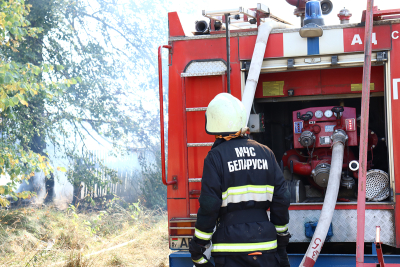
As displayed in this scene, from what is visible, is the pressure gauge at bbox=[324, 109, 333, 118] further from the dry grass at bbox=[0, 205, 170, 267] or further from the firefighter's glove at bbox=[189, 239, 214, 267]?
the dry grass at bbox=[0, 205, 170, 267]

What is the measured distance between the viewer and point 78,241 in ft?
22.7

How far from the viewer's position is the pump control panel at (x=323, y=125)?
4129 mm

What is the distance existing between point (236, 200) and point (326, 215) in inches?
47.3

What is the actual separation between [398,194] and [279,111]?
80.6 inches

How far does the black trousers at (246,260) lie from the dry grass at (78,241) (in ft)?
10.5

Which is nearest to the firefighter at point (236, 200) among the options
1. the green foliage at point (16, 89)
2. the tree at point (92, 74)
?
the green foliage at point (16, 89)

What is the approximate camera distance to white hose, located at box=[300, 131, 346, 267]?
333 centimetres

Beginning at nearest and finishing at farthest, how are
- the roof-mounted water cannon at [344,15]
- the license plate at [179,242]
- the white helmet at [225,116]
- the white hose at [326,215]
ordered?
the white helmet at [225,116] → the white hose at [326,215] → the license plate at [179,242] → the roof-mounted water cannon at [344,15]

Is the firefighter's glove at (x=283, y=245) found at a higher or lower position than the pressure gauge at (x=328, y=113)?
lower

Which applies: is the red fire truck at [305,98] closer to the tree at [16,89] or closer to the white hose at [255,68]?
the white hose at [255,68]

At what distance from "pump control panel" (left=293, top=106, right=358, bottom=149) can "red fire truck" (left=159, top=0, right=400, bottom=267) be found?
10 mm

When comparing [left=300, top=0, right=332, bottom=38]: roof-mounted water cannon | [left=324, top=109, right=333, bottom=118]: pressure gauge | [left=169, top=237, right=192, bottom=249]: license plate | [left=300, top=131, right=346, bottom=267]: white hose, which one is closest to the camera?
[left=300, top=131, right=346, bottom=267]: white hose

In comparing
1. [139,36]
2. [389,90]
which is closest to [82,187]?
[139,36]

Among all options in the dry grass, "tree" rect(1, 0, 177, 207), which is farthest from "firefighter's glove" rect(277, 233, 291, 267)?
"tree" rect(1, 0, 177, 207)
